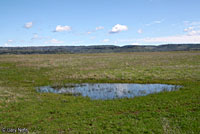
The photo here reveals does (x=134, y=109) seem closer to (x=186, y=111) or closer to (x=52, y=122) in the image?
(x=186, y=111)

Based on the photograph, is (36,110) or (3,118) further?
(36,110)

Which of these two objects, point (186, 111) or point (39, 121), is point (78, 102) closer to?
point (39, 121)

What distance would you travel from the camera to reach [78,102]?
1638 cm

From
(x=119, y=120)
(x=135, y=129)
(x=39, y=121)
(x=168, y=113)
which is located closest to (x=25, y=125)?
(x=39, y=121)

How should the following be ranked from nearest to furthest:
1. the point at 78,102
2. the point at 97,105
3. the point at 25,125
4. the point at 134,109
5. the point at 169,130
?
the point at 169,130 < the point at 25,125 < the point at 134,109 < the point at 97,105 < the point at 78,102

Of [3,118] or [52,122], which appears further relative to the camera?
[3,118]

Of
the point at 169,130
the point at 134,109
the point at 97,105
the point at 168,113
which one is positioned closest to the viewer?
the point at 169,130

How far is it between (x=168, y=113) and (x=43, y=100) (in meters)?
11.1

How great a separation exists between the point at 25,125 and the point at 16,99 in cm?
659

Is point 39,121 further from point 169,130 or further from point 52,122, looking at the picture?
point 169,130

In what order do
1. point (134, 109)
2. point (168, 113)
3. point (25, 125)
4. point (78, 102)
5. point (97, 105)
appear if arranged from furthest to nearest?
1. point (78, 102)
2. point (97, 105)
3. point (134, 109)
4. point (168, 113)
5. point (25, 125)

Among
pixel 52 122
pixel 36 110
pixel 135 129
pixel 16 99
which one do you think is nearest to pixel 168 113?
pixel 135 129

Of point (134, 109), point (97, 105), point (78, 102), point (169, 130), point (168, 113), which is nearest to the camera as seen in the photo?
point (169, 130)

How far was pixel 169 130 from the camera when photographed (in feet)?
31.2
